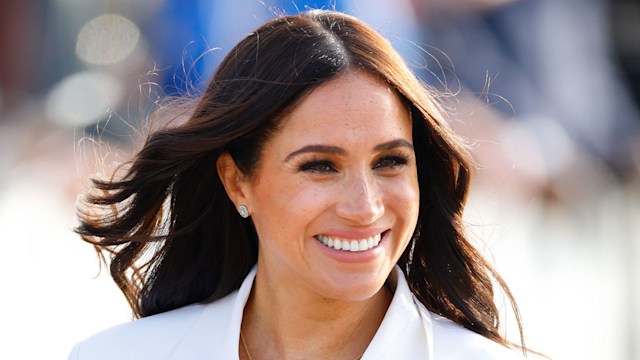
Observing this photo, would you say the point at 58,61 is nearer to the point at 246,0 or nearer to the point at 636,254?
the point at 246,0

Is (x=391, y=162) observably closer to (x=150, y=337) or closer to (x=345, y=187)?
(x=345, y=187)

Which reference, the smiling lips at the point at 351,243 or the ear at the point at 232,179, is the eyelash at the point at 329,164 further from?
the ear at the point at 232,179

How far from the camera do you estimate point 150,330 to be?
11.5 ft

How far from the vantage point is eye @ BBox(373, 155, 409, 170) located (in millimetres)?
3135

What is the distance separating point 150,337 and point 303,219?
67cm

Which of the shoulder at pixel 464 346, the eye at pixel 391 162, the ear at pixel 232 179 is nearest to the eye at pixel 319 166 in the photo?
the eye at pixel 391 162

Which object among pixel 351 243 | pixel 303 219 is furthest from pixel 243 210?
pixel 351 243

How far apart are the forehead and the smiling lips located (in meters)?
0.26

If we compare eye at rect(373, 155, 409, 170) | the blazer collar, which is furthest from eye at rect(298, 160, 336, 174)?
the blazer collar

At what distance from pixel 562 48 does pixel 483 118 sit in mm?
704

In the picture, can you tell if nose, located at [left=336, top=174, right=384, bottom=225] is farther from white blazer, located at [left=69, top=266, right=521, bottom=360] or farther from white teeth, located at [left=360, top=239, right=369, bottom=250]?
white blazer, located at [left=69, top=266, right=521, bottom=360]

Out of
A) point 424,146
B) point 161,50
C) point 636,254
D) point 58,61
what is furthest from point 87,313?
point 424,146

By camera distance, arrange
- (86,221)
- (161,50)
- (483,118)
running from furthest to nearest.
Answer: (161,50), (483,118), (86,221)

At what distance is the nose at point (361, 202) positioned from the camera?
304cm
